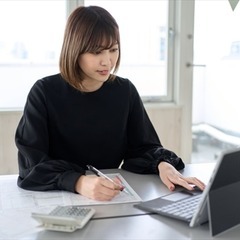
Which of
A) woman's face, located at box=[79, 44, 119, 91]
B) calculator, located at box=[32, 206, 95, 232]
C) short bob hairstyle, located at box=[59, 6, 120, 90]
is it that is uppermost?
short bob hairstyle, located at box=[59, 6, 120, 90]

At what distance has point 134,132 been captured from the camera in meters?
1.58

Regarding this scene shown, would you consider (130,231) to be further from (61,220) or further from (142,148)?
(142,148)

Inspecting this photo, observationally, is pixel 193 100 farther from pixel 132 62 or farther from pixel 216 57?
pixel 132 62

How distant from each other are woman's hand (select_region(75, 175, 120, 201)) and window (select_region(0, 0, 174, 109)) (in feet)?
5.78

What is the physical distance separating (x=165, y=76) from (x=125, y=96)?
62.0 inches

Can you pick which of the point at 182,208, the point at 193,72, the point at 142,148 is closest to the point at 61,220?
the point at 182,208

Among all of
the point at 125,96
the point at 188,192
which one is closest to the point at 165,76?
the point at 125,96

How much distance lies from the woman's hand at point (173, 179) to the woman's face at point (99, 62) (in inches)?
14.6

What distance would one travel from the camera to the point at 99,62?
4.42ft

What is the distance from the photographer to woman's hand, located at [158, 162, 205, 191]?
3.96ft

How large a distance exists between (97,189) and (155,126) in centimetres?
193

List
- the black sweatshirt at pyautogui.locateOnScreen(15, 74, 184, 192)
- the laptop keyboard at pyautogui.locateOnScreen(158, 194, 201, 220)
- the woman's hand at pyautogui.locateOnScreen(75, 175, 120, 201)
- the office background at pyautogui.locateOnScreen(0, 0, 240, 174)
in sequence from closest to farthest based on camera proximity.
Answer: the laptop keyboard at pyautogui.locateOnScreen(158, 194, 201, 220) < the woman's hand at pyautogui.locateOnScreen(75, 175, 120, 201) < the black sweatshirt at pyautogui.locateOnScreen(15, 74, 184, 192) < the office background at pyautogui.locateOnScreen(0, 0, 240, 174)

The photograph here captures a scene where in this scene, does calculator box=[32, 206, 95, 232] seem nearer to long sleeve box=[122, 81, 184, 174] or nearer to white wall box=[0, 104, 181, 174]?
long sleeve box=[122, 81, 184, 174]

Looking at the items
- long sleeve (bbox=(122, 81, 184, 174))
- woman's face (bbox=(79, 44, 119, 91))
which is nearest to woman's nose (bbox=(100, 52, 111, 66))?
woman's face (bbox=(79, 44, 119, 91))
